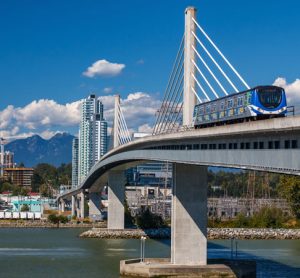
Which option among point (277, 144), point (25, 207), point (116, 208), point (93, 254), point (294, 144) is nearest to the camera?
point (294, 144)

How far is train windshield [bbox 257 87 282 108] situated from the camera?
33.5 metres

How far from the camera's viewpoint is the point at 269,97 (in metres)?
33.7

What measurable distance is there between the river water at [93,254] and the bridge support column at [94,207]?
2795 cm

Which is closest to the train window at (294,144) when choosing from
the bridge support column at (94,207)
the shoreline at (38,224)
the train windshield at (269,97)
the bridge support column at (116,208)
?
the train windshield at (269,97)

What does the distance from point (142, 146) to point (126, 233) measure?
28.5 meters

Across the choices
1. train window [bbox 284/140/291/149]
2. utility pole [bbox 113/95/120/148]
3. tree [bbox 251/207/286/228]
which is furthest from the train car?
tree [bbox 251/207/286/228]

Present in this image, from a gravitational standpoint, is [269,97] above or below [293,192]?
above

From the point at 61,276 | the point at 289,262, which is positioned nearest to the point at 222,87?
the point at 61,276

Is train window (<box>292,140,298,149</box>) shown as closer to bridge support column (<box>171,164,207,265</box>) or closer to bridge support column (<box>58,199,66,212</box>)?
bridge support column (<box>171,164,207,265</box>)

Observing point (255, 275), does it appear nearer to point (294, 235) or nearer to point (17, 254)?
point (17, 254)

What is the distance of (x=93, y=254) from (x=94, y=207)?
53.0 meters

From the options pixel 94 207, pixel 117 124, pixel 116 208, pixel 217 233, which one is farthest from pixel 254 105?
pixel 94 207

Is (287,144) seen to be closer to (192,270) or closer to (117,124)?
(192,270)

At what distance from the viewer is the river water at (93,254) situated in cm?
4862
